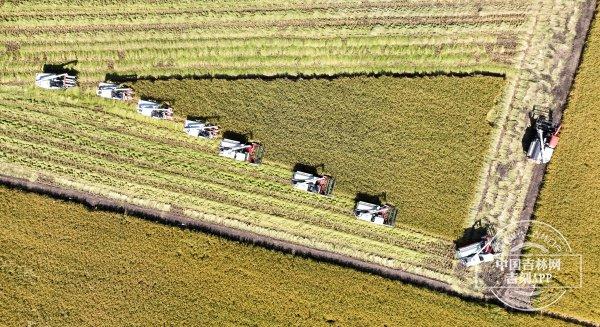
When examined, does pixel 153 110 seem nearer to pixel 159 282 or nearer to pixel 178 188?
pixel 178 188

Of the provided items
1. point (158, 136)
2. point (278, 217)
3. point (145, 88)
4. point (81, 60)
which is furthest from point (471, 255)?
point (81, 60)

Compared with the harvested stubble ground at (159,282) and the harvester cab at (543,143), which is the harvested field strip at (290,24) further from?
the harvested stubble ground at (159,282)

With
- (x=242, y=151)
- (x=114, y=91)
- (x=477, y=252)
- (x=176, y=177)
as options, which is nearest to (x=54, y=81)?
(x=114, y=91)

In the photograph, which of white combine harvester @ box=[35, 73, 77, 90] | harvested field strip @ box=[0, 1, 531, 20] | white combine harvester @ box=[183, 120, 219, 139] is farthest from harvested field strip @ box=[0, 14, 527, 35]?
white combine harvester @ box=[183, 120, 219, 139]

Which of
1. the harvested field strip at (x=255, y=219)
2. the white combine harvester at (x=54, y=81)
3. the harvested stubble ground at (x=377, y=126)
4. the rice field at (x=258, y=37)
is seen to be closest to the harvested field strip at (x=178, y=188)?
the harvested field strip at (x=255, y=219)

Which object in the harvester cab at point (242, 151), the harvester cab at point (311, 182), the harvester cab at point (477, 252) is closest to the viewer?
the harvester cab at point (477, 252)
